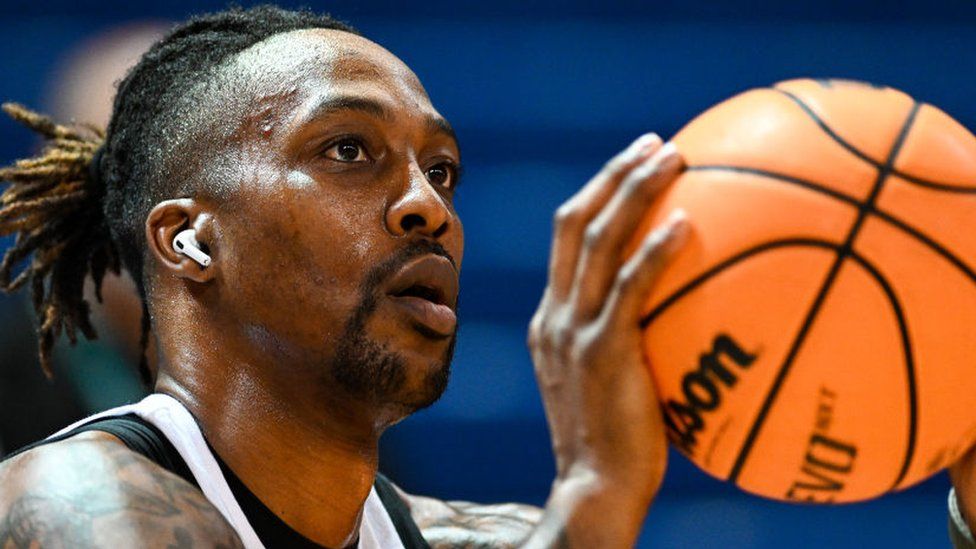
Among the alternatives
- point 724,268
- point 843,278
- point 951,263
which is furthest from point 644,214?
point 951,263

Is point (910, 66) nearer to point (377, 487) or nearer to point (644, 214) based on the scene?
point (377, 487)

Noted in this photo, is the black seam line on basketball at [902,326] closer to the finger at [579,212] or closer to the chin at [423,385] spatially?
the finger at [579,212]

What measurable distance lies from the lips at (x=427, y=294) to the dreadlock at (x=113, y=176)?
1.64 ft

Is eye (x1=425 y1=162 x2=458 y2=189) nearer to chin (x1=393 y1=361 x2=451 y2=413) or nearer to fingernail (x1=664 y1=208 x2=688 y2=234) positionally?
chin (x1=393 y1=361 x2=451 y2=413)

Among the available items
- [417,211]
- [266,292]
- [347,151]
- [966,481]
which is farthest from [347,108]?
[966,481]

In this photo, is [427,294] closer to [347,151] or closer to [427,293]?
[427,293]

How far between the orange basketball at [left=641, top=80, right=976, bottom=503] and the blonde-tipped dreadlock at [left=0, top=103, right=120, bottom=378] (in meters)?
1.62

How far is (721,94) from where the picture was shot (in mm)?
5035

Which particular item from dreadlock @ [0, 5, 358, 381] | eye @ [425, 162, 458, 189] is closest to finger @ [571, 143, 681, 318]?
eye @ [425, 162, 458, 189]

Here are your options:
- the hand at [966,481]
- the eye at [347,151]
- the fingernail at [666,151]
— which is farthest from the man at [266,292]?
the hand at [966,481]

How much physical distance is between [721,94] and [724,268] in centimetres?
336

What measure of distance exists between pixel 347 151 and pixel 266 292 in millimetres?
315

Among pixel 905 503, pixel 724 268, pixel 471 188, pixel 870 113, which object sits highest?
pixel 870 113

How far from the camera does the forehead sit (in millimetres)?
2602
